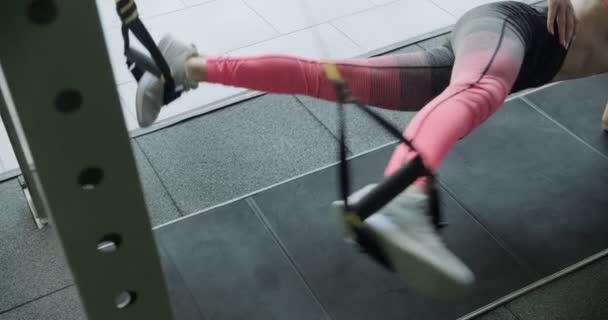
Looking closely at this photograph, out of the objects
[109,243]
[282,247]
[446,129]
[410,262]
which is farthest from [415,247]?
[282,247]

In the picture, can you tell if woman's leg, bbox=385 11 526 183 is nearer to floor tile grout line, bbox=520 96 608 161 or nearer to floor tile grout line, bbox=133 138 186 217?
floor tile grout line, bbox=520 96 608 161

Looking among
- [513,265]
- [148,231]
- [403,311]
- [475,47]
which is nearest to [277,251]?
[403,311]

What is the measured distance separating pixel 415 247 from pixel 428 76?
0.70 meters

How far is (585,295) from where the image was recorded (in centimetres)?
153

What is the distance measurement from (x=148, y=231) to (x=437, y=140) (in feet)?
2.39

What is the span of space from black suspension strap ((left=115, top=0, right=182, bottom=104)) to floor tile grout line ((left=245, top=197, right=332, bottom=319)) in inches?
16.1

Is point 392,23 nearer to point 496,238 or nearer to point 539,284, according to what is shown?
point 496,238

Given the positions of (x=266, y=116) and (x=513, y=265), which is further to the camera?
(x=266, y=116)

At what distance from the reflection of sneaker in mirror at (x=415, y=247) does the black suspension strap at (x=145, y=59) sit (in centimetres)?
39

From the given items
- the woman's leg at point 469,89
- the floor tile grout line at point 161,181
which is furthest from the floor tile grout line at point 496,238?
the floor tile grout line at point 161,181

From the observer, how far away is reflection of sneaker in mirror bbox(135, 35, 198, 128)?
1.41m

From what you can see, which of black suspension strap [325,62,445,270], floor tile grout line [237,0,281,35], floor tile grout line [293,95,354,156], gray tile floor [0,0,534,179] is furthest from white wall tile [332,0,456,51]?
black suspension strap [325,62,445,270]

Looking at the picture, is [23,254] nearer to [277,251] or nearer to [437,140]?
[277,251]

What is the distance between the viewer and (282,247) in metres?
1.65
